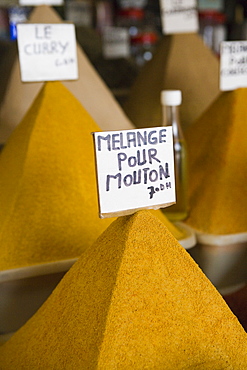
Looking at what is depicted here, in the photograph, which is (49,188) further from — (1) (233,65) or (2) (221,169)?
(1) (233,65)

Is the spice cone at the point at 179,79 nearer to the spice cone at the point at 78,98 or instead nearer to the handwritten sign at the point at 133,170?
the spice cone at the point at 78,98

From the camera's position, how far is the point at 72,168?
0.68m

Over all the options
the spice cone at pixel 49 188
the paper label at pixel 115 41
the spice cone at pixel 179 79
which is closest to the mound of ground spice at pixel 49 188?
the spice cone at pixel 49 188

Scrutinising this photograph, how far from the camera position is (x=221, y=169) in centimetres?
82

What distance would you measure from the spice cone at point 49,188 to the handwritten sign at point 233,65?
0.97 ft

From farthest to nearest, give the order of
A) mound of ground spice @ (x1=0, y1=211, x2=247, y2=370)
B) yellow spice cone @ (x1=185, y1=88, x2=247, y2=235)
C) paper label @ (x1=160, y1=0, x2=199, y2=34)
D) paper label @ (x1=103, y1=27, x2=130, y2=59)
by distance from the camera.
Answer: paper label @ (x1=103, y1=27, x2=130, y2=59), paper label @ (x1=160, y1=0, x2=199, y2=34), yellow spice cone @ (x1=185, y1=88, x2=247, y2=235), mound of ground spice @ (x1=0, y1=211, x2=247, y2=370)

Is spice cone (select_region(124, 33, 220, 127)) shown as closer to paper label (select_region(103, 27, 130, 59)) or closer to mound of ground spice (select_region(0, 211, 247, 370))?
paper label (select_region(103, 27, 130, 59))

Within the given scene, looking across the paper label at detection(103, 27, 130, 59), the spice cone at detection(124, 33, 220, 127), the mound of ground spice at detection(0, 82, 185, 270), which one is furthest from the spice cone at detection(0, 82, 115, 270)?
the paper label at detection(103, 27, 130, 59)

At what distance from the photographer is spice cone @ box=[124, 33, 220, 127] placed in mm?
1124

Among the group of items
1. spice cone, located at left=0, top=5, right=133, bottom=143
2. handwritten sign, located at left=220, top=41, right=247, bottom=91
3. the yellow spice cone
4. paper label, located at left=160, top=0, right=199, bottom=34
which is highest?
paper label, located at left=160, top=0, right=199, bottom=34

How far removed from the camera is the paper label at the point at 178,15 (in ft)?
3.53

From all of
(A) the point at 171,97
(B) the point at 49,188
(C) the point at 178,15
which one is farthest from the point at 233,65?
(B) the point at 49,188

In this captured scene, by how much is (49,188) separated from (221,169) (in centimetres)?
32

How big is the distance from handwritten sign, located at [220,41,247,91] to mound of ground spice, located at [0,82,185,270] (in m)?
0.30
